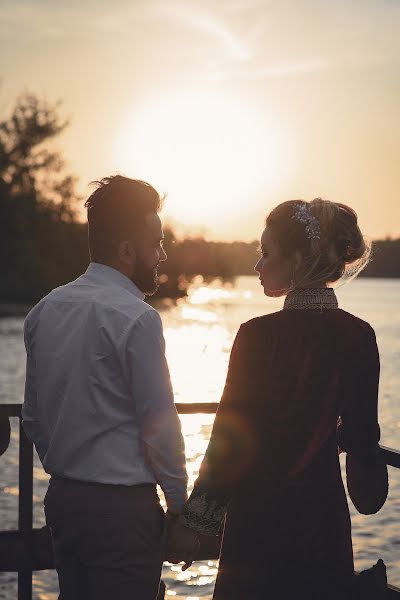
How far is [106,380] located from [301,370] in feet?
1.91

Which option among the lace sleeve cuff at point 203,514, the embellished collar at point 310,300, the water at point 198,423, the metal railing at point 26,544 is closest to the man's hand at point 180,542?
the lace sleeve cuff at point 203,514

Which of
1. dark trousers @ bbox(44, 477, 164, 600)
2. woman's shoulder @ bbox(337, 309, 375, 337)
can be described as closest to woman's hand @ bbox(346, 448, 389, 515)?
woman's shoulder @ bbox(337, 309, 375, 337)

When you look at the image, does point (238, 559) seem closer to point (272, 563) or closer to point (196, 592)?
point (272, 563)

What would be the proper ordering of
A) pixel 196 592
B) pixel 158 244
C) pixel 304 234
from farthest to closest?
pixel 196 592 < pixel 158 244 < pixel 304 234

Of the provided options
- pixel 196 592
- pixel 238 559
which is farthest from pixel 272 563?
pixel 196 592

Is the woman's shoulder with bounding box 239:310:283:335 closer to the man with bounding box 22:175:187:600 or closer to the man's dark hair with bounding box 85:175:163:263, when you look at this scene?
the man with bounding box 22:175:187:600

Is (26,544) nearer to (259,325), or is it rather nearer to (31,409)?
(31,409)

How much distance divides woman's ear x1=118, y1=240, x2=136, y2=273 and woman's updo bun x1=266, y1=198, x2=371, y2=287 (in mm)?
458

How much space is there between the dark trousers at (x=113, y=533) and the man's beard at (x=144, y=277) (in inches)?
24.4

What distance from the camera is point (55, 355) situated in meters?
2.70

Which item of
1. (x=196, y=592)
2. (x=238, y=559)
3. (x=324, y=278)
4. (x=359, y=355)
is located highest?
(x=324, y=278)

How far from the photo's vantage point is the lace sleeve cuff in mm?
2705

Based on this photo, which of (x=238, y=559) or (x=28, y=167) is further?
(x=28, y=167)

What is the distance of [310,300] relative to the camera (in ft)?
8.68
